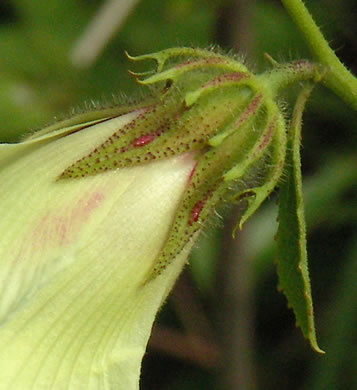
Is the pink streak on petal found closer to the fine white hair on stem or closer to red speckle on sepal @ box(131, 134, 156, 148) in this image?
red speckle on sepal @ box(131, 134, 156, 148)

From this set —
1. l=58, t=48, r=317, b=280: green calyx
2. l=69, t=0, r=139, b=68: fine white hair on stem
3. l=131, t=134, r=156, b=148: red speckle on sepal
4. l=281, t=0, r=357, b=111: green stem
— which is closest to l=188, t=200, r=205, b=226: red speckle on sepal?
l=58, t=48, r=317, b=280: green calyx

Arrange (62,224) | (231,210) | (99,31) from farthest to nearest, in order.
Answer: (99,31)
(231,210)
(62,224)

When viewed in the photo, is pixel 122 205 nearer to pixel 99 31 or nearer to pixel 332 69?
pixel 332 69

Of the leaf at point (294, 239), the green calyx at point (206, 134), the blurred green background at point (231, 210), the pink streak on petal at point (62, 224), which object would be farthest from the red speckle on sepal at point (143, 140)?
the blurred green background at point (231, 210)

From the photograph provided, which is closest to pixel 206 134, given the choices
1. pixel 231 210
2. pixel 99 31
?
pixel 231 210

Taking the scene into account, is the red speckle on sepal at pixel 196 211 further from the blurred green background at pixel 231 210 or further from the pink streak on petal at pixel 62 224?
the blurred green background at pixel 231 210
